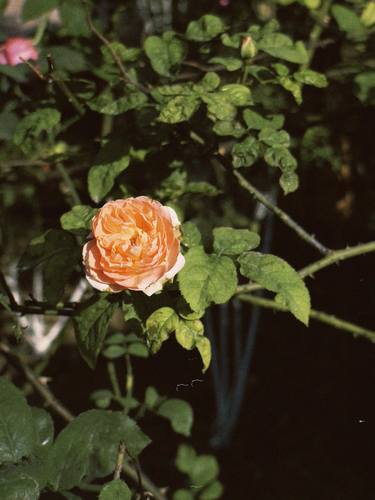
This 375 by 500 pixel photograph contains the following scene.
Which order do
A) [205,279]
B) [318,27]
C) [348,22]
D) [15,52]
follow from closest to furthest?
[205,279] < [15,52] < [348,22] < [318,27]

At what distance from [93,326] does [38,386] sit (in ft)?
1.90

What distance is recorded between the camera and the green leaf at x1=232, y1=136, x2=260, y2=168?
1.21 m

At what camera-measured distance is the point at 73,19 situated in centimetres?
175

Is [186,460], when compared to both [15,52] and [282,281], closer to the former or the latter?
[282,281]

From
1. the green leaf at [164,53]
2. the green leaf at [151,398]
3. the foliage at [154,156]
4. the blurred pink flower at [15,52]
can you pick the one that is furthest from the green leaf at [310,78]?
the green leaf at [151,398]

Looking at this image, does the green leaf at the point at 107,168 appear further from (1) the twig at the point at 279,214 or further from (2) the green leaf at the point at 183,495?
(2) the green leaf at the point at 183,495

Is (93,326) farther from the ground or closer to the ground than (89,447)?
farther from the ground

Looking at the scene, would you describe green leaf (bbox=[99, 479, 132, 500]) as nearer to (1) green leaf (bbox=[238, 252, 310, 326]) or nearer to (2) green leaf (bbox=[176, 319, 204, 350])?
(2) green leaf (bbox=[176, 319, 204, 350])

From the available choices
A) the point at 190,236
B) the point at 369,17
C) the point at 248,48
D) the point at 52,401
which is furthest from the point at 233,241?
the point at 369,17

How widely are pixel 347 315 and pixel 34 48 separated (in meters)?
1.59

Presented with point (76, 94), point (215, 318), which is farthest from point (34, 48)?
point (215, 318)

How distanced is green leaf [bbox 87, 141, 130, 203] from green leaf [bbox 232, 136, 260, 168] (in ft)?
0.75

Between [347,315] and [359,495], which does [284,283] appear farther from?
[359,495]

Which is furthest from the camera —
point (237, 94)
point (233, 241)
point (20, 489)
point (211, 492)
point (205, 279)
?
point (211, 492)
